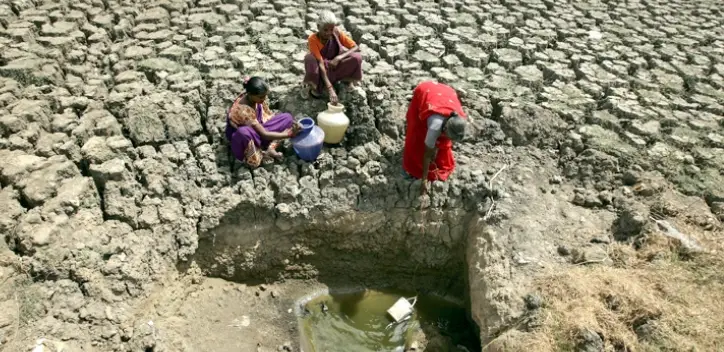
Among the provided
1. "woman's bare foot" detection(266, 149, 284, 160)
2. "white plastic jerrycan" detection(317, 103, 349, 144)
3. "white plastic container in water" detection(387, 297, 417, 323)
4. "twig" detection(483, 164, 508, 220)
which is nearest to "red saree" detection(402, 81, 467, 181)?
"twig" detection(483, 164, 508, 220)

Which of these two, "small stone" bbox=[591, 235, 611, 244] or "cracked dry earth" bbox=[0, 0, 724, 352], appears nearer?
"cracked dry earth" bbox=[0, 0, 724, 352]

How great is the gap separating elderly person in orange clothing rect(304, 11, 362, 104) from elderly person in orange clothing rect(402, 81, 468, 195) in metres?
0.61

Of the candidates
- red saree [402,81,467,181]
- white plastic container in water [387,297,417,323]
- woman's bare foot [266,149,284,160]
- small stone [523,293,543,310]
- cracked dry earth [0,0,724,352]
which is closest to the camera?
cracked dry earth [0,0,724,352]

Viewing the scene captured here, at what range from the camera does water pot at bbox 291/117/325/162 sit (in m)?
3.56

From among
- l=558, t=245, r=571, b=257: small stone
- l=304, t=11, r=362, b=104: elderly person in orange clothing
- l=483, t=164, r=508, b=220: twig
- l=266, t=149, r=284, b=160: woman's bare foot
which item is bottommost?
l=558, t=245, r=571, b=257: small stone

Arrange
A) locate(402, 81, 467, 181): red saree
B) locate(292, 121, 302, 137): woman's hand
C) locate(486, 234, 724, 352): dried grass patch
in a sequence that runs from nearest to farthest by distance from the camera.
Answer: locate(486, 234, 724, 352): dried grass patch
locate(402, 81, 467, 181): red saree
locate(292, 121, 302, 137): woman's hand

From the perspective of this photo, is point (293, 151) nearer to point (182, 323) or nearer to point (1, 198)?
point (182, 323)

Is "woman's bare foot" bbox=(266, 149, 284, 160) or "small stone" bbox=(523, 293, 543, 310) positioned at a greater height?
"woman's bare foot" bbox=(266, 149, 284, 160)

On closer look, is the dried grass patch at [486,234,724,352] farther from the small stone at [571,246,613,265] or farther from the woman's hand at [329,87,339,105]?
the woman's hand at [329,87,339,105]

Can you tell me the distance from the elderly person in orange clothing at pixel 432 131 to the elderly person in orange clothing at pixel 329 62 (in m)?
0.61

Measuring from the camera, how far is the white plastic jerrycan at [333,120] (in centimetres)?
365

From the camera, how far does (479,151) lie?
3930mm

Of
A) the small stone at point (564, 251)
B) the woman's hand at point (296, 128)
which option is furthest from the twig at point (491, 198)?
the woman's hand at point (296, 128)

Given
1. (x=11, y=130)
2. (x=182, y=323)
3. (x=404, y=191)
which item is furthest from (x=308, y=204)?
(x=11, y=130)
